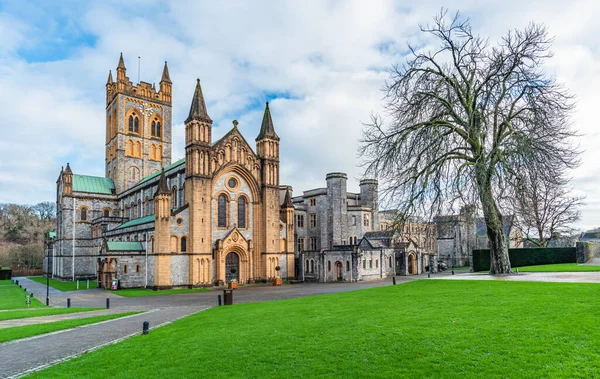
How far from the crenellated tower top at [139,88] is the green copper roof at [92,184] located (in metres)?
13.2

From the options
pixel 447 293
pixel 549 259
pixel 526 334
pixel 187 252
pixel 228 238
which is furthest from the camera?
pixel 228 238

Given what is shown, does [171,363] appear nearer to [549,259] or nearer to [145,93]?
[549,259]

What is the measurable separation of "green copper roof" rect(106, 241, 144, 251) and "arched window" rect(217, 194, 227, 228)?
8136 mm

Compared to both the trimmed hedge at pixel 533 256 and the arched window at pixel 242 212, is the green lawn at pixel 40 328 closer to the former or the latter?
the arched window at pixel 242 212

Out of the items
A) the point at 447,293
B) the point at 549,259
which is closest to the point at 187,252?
the point at 447,293

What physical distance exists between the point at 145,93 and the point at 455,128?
2232 inches

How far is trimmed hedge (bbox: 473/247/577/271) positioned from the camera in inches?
1371

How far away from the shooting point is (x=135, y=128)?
209ft

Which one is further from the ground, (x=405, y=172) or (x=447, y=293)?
(x=405, y=172)

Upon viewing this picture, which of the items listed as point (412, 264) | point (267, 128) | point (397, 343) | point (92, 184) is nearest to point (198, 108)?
point (267, 128)

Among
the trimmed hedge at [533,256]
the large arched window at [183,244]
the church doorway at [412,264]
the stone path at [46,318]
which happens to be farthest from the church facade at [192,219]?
the trimmed hedge at [533,256]

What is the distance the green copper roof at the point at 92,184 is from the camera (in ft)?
199

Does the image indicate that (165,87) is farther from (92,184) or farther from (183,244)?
(183,244)

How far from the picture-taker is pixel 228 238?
42.0 metres
